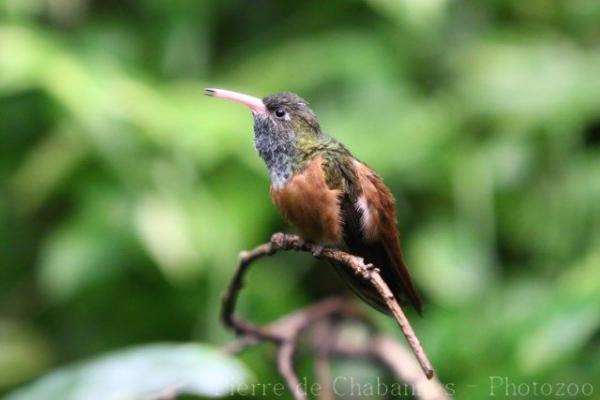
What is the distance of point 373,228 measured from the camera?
5.70 feet

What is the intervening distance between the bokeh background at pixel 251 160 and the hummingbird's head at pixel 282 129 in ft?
3.24

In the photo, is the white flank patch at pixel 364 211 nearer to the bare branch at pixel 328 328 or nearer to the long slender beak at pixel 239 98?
the bare branch at pixel 328 328

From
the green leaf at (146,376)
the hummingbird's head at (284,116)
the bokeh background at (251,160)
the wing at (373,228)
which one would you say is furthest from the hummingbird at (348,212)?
the bokeh background at (251,160)

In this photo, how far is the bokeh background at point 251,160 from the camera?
3133 millimetres

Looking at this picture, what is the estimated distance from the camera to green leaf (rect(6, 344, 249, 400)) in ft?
6.56

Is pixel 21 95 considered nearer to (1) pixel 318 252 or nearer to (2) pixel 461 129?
(2) pixel 461 129

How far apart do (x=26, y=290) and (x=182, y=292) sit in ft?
2.25

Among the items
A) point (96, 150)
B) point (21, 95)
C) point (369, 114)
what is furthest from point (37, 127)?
point (369, 114)

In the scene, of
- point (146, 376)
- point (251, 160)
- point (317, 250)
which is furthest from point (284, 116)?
point (251, 160)

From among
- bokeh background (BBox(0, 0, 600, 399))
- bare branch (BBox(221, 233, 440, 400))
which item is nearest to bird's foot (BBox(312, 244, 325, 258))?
bare branch (BBox(221, 233, 440, 400))

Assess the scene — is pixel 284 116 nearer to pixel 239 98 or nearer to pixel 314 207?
pixel 239 98

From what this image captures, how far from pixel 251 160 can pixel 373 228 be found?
1460mm

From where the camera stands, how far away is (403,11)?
10.4ft

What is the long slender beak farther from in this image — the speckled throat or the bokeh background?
the bokeh background
